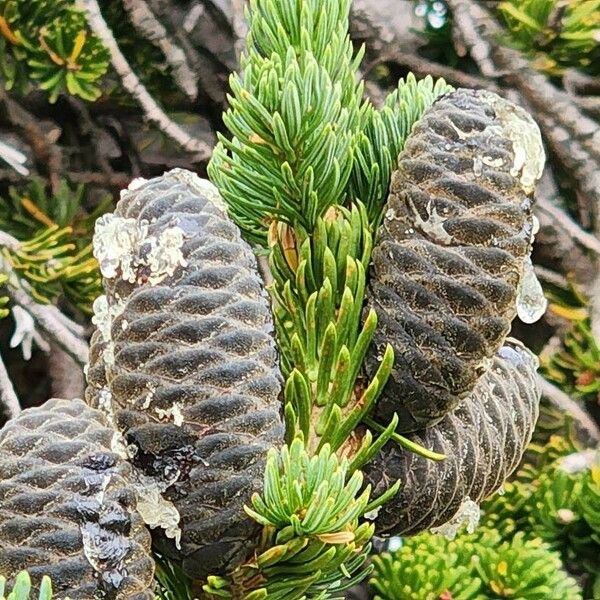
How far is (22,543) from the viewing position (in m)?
0.25

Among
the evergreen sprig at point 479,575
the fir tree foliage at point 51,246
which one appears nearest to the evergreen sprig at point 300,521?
the evergreen sprig at point 479,575

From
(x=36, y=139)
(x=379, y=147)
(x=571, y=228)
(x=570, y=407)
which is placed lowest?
(x=570, y=407)

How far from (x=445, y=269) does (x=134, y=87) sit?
445mm

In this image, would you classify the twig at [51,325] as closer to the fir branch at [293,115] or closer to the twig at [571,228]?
the fir branch at [293,115]

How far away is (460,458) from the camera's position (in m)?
0.32

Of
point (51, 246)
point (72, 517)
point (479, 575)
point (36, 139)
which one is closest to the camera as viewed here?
point (72, 517)

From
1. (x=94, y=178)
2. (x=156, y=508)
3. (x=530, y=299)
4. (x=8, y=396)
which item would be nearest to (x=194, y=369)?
(x=156, y=508)

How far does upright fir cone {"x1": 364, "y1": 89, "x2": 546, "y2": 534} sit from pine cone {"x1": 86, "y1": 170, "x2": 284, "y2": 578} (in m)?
0.05

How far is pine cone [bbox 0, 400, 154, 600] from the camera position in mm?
247

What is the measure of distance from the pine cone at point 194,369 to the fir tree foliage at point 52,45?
1.40 ft

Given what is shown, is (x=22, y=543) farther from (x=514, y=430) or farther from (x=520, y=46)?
(x=520, y=46)

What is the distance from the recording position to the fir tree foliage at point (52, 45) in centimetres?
65

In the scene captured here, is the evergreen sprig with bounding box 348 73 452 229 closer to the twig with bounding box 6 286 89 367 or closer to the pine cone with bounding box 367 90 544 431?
the pine cone with bounding box 367 90 544 431

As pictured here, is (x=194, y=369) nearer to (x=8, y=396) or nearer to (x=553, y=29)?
(x=8, y=396)
